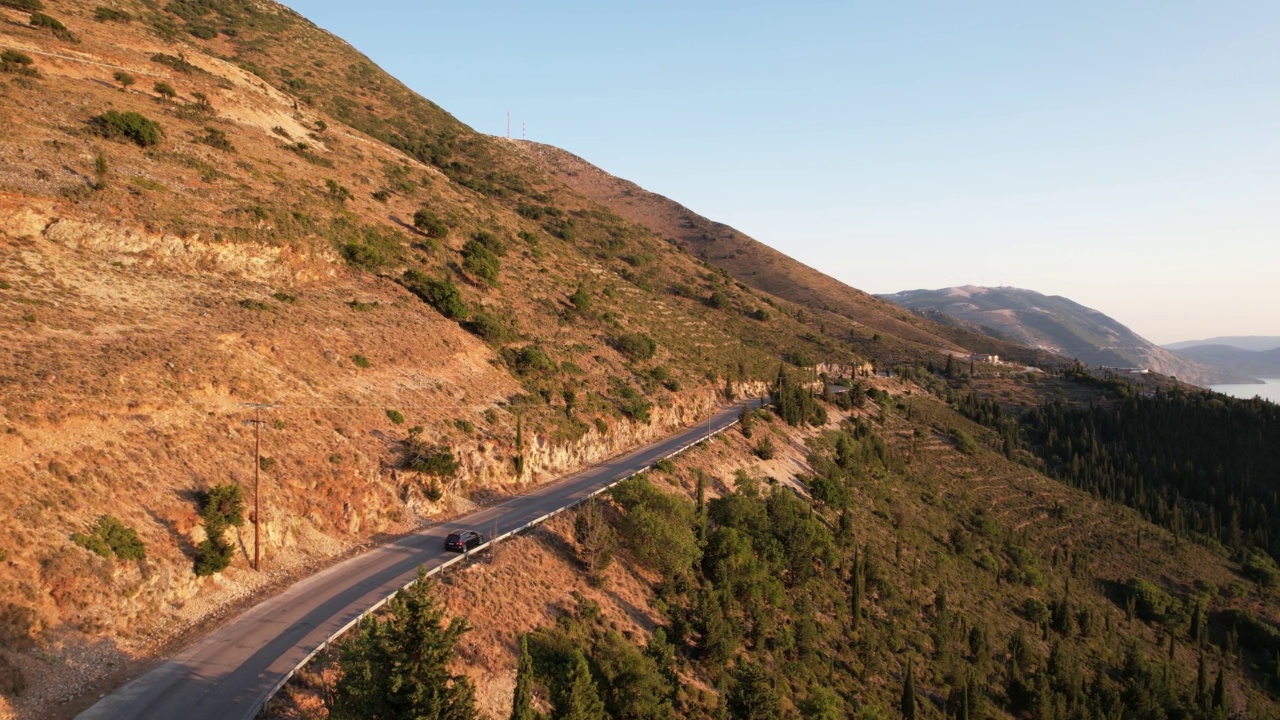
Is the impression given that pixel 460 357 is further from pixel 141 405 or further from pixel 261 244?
pixel 141 405

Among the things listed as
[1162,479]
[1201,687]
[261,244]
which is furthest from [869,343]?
[261,244]

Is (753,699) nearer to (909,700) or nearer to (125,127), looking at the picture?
(909,700)

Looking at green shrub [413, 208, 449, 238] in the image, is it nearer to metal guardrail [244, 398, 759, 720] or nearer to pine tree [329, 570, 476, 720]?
metal guardrail [244, 398, 759, 720]

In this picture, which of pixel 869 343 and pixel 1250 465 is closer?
pixel 1250 465

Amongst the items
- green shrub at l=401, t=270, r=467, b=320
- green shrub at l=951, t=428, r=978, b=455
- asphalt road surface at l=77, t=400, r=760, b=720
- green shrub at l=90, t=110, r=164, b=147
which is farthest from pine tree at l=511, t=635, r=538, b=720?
green shrub at l=951, t=428, r=978, b=455

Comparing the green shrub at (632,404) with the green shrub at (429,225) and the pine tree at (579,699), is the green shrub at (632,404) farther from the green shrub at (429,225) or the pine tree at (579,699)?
the pine tree at (579,699)
